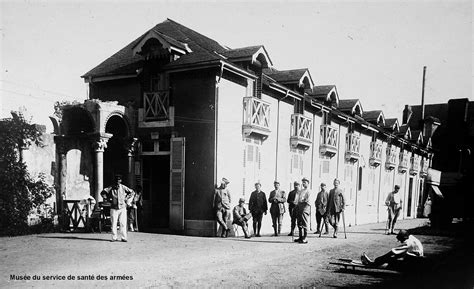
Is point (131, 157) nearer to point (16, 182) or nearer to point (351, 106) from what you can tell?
point (16, 182)

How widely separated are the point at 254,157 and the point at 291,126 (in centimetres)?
360

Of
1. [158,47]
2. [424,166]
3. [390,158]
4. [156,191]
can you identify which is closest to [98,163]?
[156,191]

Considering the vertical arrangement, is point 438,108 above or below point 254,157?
above

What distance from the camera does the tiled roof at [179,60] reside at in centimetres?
1497

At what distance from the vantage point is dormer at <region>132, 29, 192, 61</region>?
1493cm

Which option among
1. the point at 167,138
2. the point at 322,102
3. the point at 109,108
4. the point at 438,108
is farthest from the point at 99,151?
the point at 438,108

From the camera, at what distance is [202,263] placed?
28.4 feet

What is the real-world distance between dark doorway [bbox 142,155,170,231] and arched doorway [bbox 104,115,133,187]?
3.17 ft

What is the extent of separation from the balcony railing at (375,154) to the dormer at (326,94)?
6649 mm

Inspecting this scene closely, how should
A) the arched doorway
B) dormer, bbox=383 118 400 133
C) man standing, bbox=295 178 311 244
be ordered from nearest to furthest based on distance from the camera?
man standing, bbox=295 178 311 244
the arched doorway
dormer, bbox=383 118 400 133

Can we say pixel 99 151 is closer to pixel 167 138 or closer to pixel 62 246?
pixel 167 138

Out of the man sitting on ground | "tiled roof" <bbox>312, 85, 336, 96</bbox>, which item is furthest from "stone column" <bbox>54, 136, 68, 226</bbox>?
"tiled roof" <bbox>312, 85, 336, 96</bbox>

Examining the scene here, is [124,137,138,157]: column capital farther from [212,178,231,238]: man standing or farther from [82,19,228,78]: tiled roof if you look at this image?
[212,178,231,238]: man standing

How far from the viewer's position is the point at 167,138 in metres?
15.3
